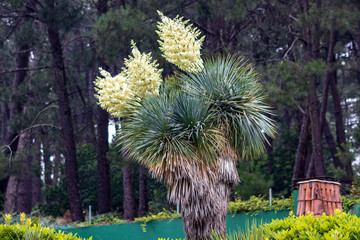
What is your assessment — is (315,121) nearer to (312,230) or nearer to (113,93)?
(113,93)

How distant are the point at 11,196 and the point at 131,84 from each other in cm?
1592

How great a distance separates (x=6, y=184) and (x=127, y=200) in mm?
6849

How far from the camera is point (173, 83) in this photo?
1224cm

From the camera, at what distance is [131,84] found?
11477 millimetres

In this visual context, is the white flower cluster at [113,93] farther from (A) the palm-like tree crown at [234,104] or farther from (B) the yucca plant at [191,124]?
(A) the palm-like tree crown at [234,104]

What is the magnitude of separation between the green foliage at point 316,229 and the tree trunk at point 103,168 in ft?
56.9

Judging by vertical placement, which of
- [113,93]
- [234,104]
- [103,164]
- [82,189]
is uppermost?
[113,93]

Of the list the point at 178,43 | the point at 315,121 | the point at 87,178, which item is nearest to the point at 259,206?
the point at 315,121

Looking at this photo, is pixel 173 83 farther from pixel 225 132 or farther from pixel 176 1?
pixel 176 1

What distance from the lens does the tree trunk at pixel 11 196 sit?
2469 cm

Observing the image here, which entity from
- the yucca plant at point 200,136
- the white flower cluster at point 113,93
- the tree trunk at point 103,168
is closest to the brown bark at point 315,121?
the yucca plant at point 200,136

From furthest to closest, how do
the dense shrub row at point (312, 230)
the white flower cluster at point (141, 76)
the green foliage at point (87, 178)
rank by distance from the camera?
the green foliage at point (87, 178), the white flower cluster at point (141, 76), the dense shrub row at point (312, 230)

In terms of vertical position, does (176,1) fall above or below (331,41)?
above

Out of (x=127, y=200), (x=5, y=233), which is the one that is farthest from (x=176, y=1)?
(x=5, y=233)
